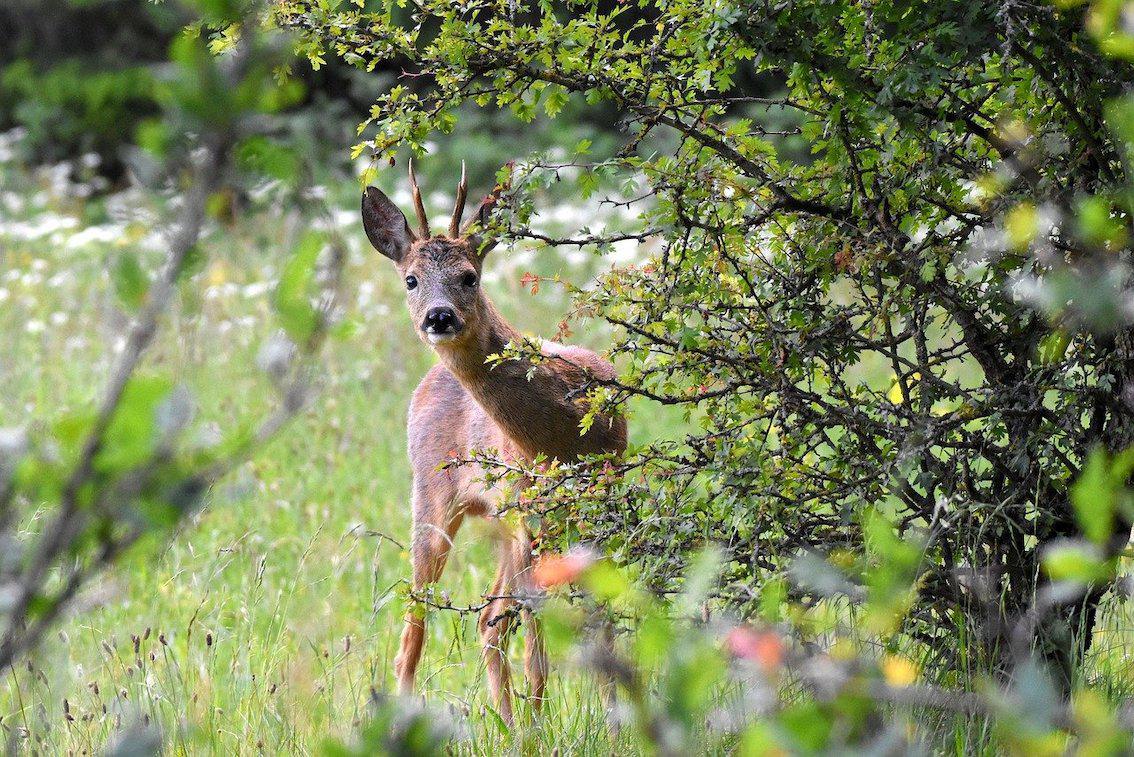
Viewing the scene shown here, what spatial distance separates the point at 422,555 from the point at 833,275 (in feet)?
7.74

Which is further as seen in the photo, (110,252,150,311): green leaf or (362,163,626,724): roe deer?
(362,163,626,724): roe deer

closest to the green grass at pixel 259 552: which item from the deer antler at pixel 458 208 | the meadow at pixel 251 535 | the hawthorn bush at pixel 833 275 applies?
the meadow at pixel 251 535

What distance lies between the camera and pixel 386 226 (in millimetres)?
5086

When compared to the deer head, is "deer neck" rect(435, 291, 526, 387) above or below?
below

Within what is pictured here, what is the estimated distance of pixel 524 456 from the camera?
4.46 m

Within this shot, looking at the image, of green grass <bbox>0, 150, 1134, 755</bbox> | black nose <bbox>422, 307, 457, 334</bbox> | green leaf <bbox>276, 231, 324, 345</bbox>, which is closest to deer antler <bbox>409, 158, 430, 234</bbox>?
black nose <bbox>422, 307, 457, 334</bbox>

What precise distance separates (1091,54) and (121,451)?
7.39 ft

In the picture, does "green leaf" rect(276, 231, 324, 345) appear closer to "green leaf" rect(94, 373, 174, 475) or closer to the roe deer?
"green leaf" rect(94, 373, 174, 475)

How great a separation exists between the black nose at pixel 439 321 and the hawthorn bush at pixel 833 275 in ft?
4.41

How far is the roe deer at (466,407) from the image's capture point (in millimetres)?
4473

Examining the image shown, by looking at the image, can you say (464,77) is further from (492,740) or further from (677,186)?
(492,740)

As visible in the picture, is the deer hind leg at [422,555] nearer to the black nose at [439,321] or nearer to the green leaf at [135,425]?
the black nose at [439,321]

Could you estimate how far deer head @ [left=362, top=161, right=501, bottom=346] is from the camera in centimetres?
458

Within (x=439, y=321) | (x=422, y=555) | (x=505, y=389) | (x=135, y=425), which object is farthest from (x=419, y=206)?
(x=135, y=425)
